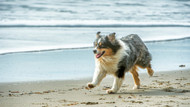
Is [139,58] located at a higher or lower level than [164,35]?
lower

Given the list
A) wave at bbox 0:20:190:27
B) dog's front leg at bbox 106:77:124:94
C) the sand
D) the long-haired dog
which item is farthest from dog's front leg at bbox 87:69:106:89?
wave at bbox 0:20:190:27

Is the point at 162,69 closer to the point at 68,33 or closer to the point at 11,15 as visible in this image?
the point at 68,33

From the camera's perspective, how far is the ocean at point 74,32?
11.1 m

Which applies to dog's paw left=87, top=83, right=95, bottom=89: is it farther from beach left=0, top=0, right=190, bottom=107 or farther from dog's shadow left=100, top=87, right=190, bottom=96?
dog's shadow left=100, top=87, right=190, bottom=96

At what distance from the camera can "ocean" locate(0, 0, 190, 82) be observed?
11.1 meters

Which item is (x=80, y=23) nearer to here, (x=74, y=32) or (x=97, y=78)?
(x=74, y=32)

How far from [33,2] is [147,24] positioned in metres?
12.8

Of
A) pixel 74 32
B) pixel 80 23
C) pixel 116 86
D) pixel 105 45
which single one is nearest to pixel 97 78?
pixel 116 86

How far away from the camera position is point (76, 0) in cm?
3544

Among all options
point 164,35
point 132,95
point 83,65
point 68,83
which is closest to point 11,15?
point 164,35

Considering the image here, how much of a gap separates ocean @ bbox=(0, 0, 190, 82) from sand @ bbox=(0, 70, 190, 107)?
77 cm

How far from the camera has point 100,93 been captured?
8320 millimetres

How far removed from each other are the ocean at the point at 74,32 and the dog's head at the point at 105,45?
1.91 m

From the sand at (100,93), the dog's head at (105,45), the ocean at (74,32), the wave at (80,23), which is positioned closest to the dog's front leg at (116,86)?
the sand at (100,93)
